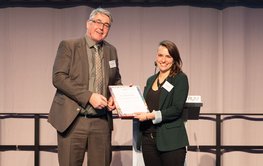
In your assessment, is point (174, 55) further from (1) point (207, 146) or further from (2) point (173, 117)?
(1) point (207, 146)

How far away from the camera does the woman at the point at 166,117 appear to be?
2.76 m

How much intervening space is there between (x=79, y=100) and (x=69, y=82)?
0.51 ft

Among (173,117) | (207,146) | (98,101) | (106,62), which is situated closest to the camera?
(98,101)

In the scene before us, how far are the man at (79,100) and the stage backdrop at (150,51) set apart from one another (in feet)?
6.20

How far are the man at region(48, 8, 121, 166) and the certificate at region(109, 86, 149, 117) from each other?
6 cm

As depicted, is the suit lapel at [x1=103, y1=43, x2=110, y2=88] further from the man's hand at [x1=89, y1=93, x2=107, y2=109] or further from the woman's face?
the woman's face

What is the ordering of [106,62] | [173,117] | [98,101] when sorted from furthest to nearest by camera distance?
[106,62], [173,117], [98,101]

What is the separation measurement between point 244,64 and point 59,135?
275cm

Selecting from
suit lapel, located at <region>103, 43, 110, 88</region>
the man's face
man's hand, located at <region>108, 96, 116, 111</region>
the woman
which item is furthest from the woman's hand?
the man's face

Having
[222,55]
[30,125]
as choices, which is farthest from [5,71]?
[222,55]

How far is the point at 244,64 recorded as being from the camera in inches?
186

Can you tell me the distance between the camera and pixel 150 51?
4742 millimetres
